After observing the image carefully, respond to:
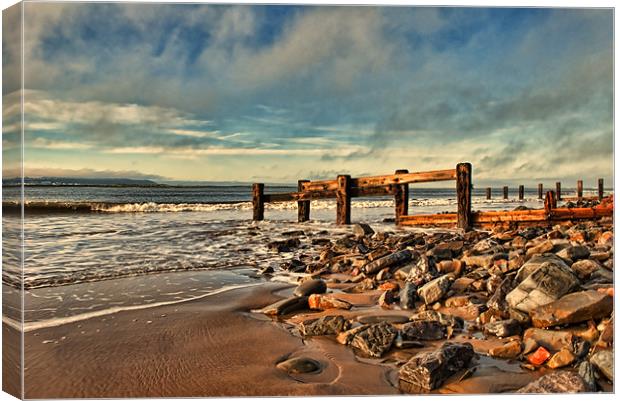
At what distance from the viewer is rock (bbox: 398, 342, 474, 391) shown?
2.41 metres

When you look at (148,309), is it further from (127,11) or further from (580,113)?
(580,113)

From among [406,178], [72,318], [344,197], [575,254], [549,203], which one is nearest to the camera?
[72,318]

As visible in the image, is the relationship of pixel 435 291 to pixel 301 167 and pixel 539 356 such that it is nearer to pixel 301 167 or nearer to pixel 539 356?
pixel 539 356

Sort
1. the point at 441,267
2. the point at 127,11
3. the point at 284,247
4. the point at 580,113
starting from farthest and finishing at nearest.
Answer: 1. the point at 284,247
2. the point at 441,267
3. the point at 580,113
4. the point at 127,11

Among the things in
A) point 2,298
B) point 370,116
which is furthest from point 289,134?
point 2,298

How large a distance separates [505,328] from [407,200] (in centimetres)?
826

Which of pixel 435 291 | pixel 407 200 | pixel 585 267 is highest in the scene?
pixel 407 200

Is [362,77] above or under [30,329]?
above

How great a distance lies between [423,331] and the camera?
3.02 metres

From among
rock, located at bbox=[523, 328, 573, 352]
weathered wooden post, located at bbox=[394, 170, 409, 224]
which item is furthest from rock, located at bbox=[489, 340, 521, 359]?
weathered wooden post, located at bbox=[394, 170, 409, 224]

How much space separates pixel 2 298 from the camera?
9.46 ft

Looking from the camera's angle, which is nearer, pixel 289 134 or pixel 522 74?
pixel 522 74

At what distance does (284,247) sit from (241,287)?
2825 mm

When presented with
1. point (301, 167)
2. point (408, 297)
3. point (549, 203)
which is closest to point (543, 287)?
point (408, 297)
